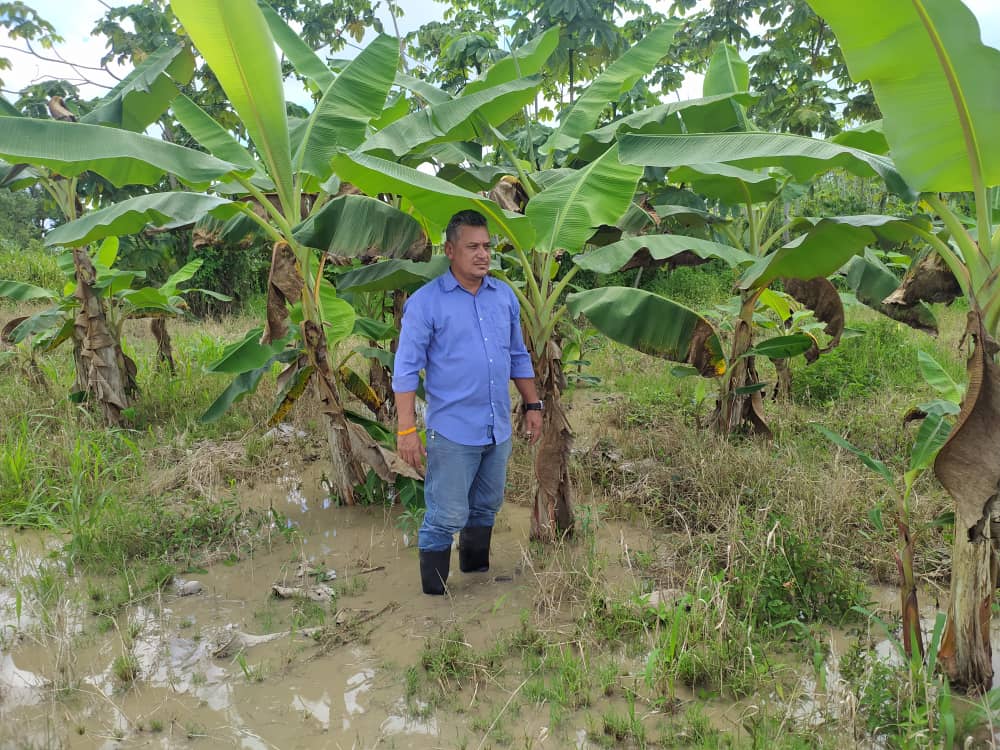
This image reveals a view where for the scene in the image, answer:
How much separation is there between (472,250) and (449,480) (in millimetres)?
1098

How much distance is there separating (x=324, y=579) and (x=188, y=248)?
30.8ft

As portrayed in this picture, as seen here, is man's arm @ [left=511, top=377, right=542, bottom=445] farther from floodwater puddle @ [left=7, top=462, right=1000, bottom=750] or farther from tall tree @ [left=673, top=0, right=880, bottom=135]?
tall tree @ [left=673, top=0, right=880, bottom=135]

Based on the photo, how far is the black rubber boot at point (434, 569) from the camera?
137 inches

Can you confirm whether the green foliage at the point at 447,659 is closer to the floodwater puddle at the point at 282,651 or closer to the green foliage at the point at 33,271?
the floodwater puddle at the point at 282,651

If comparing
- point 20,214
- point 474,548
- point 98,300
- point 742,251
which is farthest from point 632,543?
point 20,214

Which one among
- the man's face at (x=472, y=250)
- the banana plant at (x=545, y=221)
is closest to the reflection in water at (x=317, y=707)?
the banana plant at (x=545, y=221)

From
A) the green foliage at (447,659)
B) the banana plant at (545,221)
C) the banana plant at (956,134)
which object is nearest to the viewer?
the banana plant at (956,134)

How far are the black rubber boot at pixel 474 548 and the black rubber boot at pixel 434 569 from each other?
216mm

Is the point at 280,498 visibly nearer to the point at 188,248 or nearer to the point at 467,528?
the point at 467,528

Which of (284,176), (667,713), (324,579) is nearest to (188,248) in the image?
(284,176)

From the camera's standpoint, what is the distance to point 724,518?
3.88m

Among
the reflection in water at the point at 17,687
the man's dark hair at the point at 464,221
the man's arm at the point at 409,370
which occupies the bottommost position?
the reflection in water at the point at 17,687

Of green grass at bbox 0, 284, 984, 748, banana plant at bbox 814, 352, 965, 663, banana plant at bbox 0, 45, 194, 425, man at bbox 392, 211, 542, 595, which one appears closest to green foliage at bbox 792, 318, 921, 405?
green grass at bbox 0, 284, 984, 748

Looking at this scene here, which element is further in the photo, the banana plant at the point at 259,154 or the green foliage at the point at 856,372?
the green foliage at the point at 856,372
